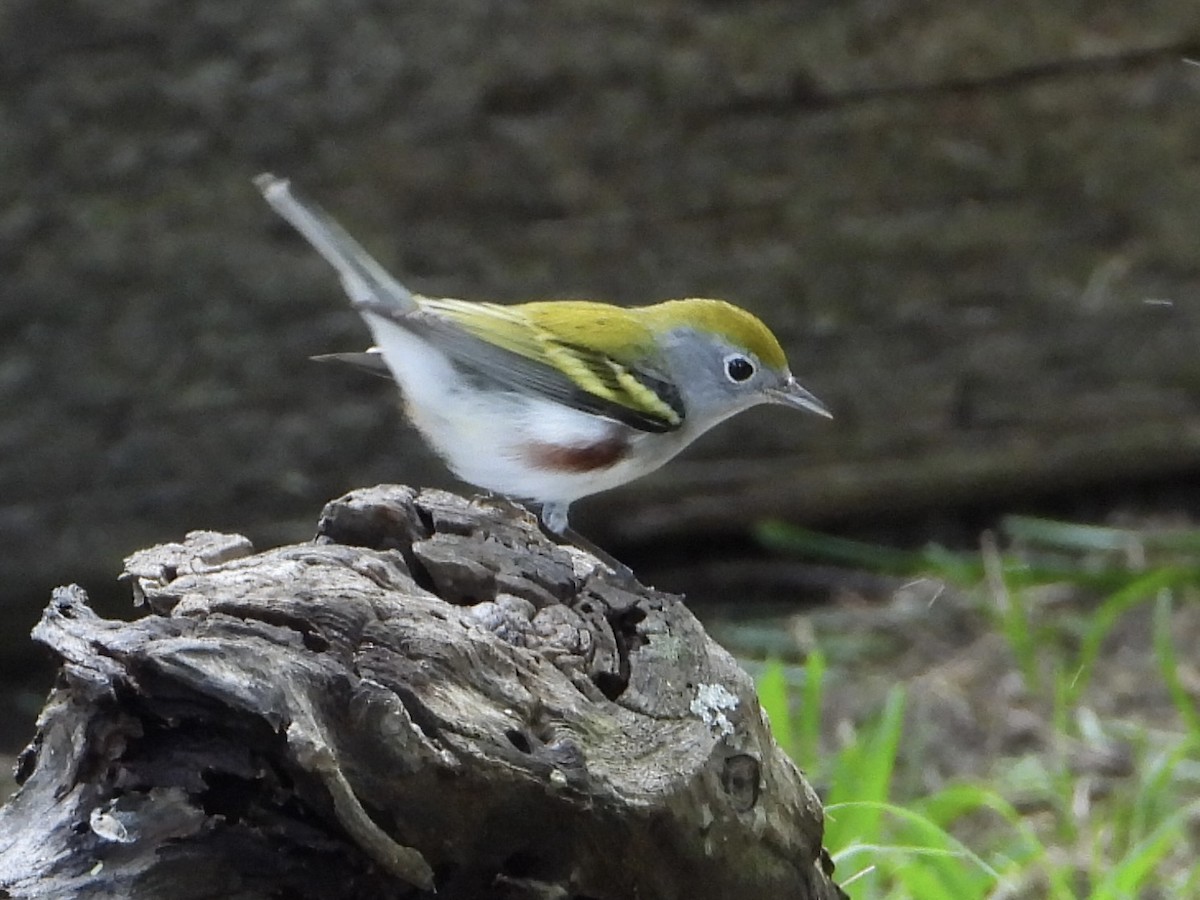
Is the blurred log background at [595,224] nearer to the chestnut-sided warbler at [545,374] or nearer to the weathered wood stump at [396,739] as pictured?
the chestnut-sided warbler at [545,374]

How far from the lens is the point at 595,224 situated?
488cm

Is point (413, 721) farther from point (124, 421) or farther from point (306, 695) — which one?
point (124, 421)

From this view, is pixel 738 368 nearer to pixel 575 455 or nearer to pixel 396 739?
pixel 575 455

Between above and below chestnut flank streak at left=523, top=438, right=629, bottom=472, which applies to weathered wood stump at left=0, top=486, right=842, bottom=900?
above

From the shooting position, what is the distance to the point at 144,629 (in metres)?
2.08

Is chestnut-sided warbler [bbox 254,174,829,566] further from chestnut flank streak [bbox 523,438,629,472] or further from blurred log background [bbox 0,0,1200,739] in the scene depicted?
blurred log background [bbox 0,0,1200,739]

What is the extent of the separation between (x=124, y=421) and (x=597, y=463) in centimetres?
200

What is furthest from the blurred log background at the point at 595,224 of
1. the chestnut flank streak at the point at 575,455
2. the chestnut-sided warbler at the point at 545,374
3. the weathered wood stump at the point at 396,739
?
the weathered wood stump at the point at 396,739

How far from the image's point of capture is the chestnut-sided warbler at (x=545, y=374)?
3420mm

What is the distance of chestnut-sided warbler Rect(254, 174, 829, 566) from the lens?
3420 millimetres

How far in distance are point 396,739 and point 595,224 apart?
3.03 metres

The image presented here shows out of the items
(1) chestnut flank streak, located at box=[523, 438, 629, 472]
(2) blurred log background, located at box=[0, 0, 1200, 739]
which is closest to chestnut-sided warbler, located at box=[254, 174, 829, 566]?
(1) chestnut flank streak, located at box=[523, 438, 629, 472]

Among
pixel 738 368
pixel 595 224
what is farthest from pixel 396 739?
pixel 595 224

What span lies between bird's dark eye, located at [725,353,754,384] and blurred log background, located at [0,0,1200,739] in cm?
118
